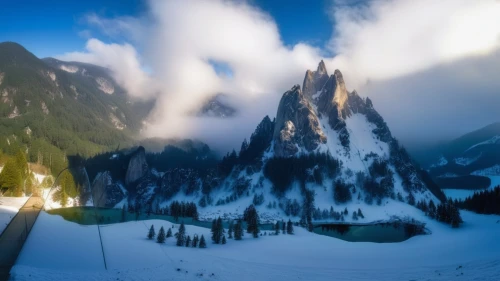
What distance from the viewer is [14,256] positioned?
28188 mm

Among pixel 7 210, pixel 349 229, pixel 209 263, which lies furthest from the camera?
pixel 349 229

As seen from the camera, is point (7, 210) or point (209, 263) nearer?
point (209, 263)

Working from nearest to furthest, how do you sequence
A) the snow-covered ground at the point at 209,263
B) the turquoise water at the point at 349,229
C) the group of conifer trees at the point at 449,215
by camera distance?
the snow-covered ground at the point at 209,263
the turquoise water at the point at 349,229
the group of conifer trees at the point at 449,215

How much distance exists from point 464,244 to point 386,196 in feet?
408

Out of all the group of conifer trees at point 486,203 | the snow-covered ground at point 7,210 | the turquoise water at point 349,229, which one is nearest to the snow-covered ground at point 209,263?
the snow-covered ground at point 7,210

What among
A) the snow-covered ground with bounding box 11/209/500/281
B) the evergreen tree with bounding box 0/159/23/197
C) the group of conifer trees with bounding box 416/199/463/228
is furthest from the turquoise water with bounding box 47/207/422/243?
the snow-covered ground with bounding box 11/209/500/281

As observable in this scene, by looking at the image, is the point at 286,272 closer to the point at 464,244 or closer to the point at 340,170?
→ the point at 464,244

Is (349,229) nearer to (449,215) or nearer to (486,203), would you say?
(449,215)

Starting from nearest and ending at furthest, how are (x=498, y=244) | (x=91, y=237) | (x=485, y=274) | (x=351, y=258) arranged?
(x=485, y=274) → (x=91, y=237) → (x=351, y=258) → (x=498, y=244)

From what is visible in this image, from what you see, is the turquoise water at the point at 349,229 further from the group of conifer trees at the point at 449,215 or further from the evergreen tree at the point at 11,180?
the evergreen tree at the point at 11,180

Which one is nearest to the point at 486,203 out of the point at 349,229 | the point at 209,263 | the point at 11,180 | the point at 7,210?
the point at 349,229

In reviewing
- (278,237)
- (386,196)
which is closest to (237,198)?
(386,196)

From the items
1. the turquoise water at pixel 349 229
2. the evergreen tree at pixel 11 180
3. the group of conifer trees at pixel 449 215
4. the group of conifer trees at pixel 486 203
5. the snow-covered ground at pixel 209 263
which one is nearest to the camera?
the snow-covered ground at pixel 209 263

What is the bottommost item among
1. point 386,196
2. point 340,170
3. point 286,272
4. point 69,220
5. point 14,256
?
point 286,272
